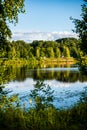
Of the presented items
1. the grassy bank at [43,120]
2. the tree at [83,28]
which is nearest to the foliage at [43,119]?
the grassy bank at [43,120]

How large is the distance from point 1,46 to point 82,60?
5.82m

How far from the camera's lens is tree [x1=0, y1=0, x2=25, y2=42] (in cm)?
1722

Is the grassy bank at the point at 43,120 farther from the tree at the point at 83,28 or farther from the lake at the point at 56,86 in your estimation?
the tree at the point at 83,28

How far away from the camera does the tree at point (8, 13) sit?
17.2 metres

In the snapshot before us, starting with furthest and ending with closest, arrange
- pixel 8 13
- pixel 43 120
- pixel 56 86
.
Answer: pixel 56 86 < pixel 8 13 < pixel 43 120

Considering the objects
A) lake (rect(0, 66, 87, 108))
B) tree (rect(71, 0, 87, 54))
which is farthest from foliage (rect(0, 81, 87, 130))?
tree (rect(71, 0, 87, 54))

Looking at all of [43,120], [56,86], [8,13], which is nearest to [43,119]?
[43,120]

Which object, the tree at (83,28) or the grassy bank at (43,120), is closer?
the grassy bank at (43,120)

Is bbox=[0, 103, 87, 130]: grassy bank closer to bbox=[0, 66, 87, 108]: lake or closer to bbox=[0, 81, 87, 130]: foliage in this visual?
bbox=[0, 81, 87, 130]: foliage

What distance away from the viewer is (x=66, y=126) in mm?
11234

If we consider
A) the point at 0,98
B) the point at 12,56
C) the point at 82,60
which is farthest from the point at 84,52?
the point at 0,98

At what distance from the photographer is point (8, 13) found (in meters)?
17.4

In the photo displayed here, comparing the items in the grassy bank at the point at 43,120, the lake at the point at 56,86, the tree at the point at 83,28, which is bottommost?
the lake at the point at 56,86

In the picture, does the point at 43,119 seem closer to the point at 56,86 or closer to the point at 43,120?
the point at 43,120
